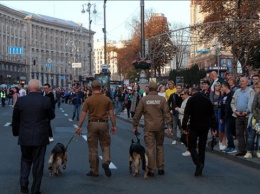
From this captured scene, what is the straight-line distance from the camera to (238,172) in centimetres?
→ 1212

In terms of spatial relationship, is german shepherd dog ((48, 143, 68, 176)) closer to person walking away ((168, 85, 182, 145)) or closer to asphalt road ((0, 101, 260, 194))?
asphalt road ((0, 101, 260, 194))

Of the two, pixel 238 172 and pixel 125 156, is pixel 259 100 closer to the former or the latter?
pixel 238 172

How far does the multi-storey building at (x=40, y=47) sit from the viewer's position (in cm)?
12219

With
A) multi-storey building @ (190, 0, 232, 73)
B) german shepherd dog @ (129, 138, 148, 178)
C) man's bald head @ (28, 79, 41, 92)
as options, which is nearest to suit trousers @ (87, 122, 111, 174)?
german shepherd dog @ (129, 138, 148, 178)

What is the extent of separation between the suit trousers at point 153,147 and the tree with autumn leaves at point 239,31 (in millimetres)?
15903

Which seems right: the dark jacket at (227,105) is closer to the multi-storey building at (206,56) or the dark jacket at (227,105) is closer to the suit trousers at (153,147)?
the suit trousers at (153,147)

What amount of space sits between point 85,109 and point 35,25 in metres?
129

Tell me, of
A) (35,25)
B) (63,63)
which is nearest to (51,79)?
(63,63)

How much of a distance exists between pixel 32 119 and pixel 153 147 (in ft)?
9.96

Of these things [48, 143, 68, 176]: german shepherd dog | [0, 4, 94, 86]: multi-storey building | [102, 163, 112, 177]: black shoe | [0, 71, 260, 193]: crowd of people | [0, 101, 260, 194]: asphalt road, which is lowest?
[0, 101, 260, 194]: asphalt road

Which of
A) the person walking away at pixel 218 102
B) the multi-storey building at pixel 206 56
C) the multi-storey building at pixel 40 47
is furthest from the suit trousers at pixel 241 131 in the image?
the multi-storey building at pixel 40 47

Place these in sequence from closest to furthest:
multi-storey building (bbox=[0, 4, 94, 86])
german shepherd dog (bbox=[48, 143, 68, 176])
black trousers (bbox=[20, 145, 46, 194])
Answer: black trousers (bbox=[20, 145, 46, 194]) → german shepherd dog (bbox=[48, 143, 68, 176]) → multi-storey building (bbox=[0, 4, 94, 86])

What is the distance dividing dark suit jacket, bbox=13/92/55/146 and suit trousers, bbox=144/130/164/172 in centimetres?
265

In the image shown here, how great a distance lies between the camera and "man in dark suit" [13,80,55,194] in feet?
30.2
